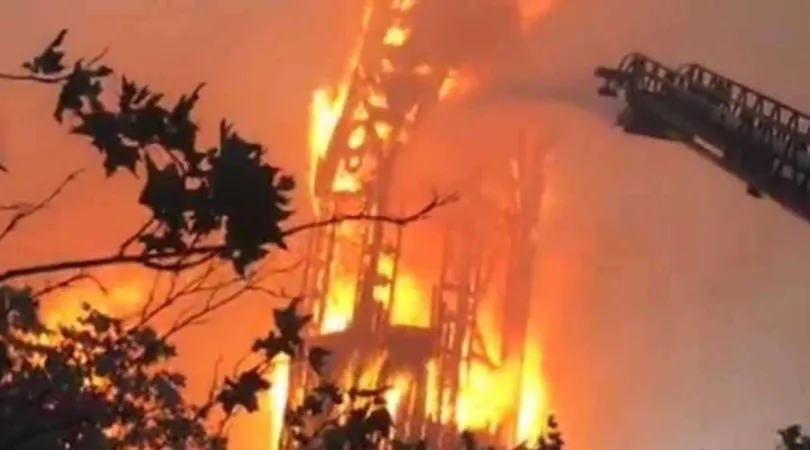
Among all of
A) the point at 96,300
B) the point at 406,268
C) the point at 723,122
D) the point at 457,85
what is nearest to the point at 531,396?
the point at 406,268

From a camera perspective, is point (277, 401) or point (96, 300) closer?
point (277, 401)

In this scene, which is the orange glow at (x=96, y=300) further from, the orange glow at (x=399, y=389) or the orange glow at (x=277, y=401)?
the orange glow at (x=399, y=389)

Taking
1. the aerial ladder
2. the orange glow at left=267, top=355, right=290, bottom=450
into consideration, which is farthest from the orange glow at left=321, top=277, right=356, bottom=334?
the aerial ladder

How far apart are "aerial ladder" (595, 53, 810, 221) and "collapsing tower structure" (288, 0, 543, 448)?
298 inches

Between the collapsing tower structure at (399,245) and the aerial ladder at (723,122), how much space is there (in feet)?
24.8

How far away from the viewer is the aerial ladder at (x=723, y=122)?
45.7 ft

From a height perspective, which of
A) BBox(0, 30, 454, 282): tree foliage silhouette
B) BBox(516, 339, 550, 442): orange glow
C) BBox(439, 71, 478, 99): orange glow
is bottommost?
BBox(0, 30, 454, 282): tree foliage silhouette

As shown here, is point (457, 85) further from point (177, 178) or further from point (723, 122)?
point (177, 178)

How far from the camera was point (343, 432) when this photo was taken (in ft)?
20.7

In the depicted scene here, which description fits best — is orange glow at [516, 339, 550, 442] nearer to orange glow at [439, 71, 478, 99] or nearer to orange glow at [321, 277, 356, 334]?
A: orange glow at [321, 277, 356, 334]

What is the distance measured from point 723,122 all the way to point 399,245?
10.3 meters

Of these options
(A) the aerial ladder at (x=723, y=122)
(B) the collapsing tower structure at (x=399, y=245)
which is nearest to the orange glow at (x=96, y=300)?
(B) the collapsing tower structure at (x=399, y=245)

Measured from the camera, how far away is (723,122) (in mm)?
15086

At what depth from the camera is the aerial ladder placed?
1394cm
